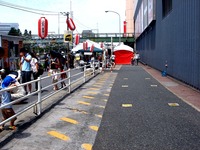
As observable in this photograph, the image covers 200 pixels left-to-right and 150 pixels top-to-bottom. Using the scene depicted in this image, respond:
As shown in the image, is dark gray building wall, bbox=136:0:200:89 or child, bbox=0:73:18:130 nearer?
child, bbox=0:73:18:130

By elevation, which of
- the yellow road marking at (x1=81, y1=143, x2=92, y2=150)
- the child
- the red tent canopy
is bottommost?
the yellow road marking at (x1=81, y1=143, x2=92, y2=150)

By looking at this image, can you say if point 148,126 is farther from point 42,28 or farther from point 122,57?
point 122,57

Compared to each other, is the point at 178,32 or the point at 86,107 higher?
the point at 178,32

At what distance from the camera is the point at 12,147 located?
215 inches

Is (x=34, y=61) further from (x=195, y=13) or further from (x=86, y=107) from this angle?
(x=195, y=13)

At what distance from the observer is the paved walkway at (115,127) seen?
18.5 feet

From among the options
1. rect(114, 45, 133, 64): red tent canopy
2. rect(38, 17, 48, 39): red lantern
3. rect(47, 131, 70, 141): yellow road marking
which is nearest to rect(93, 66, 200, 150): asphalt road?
rect(47, 131, 70, 141): yellow road marking

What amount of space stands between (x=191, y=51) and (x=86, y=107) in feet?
22.2

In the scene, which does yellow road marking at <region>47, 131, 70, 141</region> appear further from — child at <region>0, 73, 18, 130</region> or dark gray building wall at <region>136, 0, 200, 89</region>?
dark gray building wall at <region>136, 0, 200, 89</region>

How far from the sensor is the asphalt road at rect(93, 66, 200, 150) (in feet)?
18.4

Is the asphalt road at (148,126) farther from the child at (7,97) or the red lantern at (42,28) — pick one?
the red lantern at (42,28)

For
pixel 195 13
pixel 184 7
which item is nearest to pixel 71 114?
pixel 195 13

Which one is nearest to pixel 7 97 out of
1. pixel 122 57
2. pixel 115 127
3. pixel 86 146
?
pixel 86 146

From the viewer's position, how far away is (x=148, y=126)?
6.96 m
